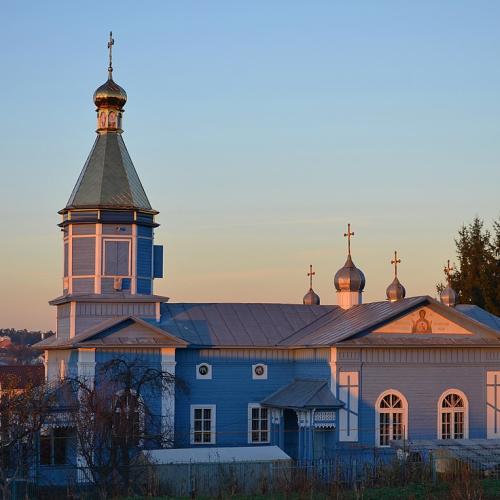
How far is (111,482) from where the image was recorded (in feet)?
87.8

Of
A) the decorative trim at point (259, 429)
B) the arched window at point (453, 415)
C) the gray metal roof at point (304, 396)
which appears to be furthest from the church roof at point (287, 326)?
the decorative trim at point (259, 429)

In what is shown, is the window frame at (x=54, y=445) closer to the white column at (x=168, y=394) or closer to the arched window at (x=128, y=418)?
the arched window at (x=128, y=418)

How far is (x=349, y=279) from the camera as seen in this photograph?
3934cm

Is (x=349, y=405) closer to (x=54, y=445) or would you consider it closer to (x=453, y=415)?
(x=453, y=415)

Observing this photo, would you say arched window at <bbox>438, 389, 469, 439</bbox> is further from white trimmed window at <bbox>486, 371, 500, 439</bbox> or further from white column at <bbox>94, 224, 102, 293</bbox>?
white column at <bbox>94, 224, 102, 293</bbox>

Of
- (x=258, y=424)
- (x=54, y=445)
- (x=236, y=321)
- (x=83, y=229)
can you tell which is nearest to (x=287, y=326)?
(x=236, y=321)

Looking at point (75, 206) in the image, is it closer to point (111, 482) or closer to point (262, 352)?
point (262, 352)

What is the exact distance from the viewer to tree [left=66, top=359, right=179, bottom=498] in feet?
88.2

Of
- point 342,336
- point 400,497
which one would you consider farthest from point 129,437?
point 342,336

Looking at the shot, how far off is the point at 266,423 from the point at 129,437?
31.1ft

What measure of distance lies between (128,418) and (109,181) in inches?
394

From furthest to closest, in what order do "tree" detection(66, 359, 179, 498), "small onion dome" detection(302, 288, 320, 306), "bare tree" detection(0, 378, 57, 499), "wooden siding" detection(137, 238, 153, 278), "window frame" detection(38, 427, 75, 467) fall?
"small onion dome" detection(302, 288, 320, 306) < "wooden siding" detection(137, 238, 153, 278) < "window frame" detection(38, 427, 75, 467) < "bare tree" detection(0, 378, 57, 499) < "tree" detection(66, 359, 179, 498)

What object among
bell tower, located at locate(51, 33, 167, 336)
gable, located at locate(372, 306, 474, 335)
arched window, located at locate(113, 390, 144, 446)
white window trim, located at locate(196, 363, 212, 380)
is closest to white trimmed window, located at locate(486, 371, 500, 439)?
gable, located at locate(372, 306, 474, 335)

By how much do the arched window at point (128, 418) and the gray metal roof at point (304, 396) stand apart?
526cm
